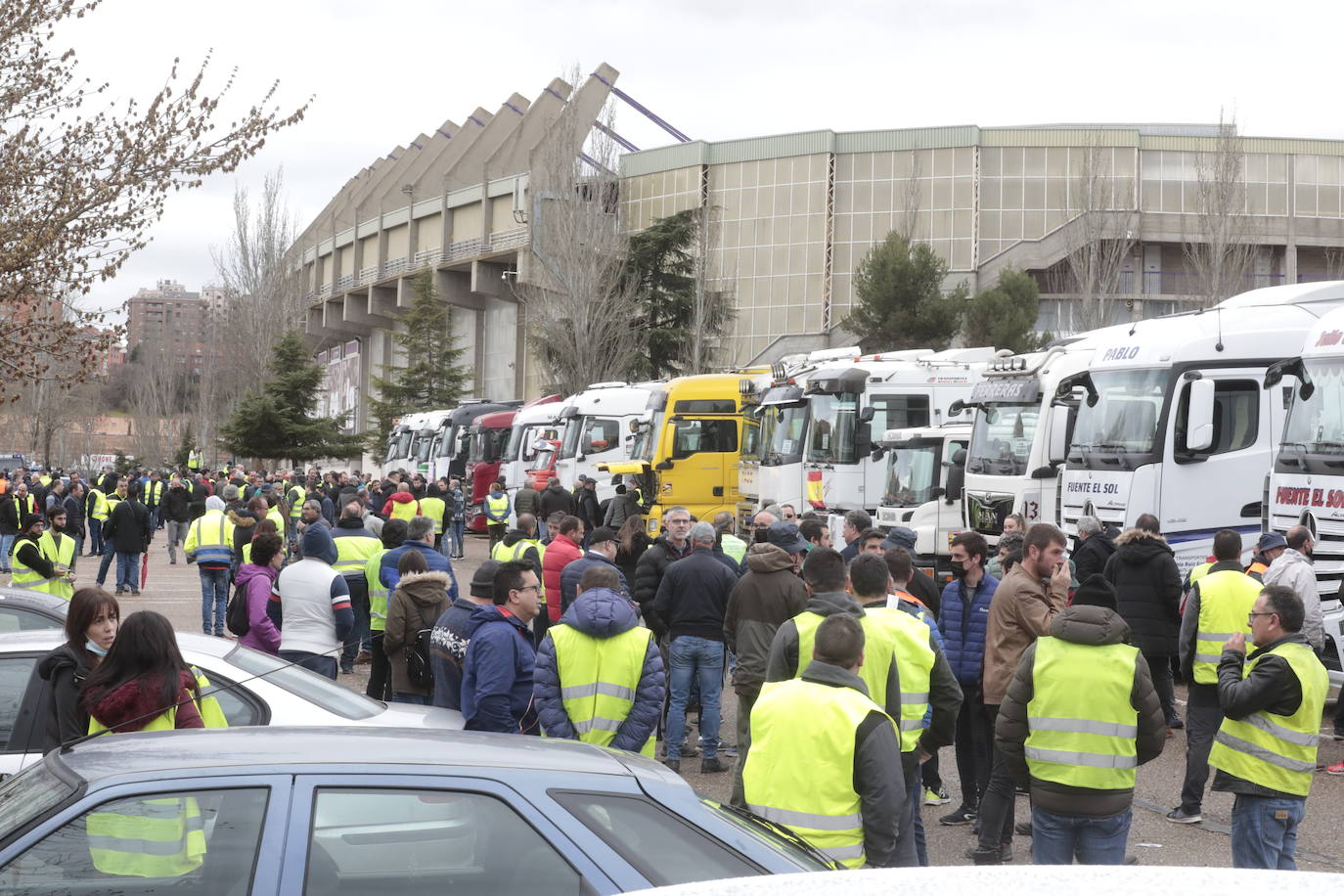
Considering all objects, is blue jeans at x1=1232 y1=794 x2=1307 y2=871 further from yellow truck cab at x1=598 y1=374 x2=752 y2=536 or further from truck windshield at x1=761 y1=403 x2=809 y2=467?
yellow truck cab at x1=598 y1=374 x2=752 y2=536

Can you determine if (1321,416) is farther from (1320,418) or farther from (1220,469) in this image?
(1220,469)

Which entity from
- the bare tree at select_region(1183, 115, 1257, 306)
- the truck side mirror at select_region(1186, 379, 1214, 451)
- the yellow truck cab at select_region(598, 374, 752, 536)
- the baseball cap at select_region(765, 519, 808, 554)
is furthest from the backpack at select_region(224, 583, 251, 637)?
the bare tree at select_region(1183, 115, 1257, 306)

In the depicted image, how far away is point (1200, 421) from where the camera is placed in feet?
51.6

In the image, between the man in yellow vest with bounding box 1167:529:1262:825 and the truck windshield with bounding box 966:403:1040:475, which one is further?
the truck windshield with bounding box 966:403:1040:475

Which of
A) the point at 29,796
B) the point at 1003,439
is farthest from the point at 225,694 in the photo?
the point at 1003,439

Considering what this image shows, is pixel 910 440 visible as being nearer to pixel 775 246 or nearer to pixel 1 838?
pixel 1 838

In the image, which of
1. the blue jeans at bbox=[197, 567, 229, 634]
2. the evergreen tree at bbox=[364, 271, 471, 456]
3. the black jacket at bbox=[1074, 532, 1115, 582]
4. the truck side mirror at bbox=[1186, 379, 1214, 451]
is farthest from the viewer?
the evergreen tree at bbox=[364, 271, 471, 456]

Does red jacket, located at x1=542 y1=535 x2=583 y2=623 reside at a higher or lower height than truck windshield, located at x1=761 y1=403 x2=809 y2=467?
lower

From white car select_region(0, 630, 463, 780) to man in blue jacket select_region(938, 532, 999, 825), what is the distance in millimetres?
3508

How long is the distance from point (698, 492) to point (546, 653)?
69.2 ft

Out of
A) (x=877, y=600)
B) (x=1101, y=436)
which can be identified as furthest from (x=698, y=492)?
(x=877, y=600)

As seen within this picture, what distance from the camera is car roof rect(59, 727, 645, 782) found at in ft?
12.2

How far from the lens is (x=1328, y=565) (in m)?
12.2

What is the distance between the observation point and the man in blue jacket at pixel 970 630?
8.76 metres
